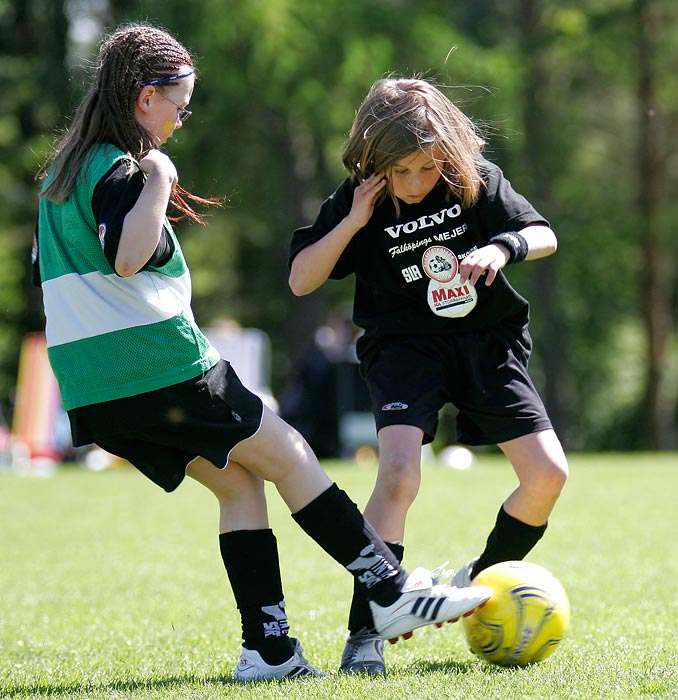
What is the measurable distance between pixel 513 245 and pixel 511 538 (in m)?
1.05

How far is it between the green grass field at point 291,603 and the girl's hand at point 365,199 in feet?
4.80

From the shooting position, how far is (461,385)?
4.00 metres

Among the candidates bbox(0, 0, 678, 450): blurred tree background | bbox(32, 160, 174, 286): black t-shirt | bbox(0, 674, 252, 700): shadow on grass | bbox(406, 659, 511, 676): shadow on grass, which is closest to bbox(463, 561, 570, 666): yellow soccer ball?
A: bbox(406, 659, 511, 676): shadow on grass

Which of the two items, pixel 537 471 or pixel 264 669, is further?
pixel 537 471

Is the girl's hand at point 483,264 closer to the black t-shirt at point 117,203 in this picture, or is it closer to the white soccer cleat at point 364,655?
the black t-shirt at point 117,203

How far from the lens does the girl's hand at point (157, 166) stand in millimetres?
3254

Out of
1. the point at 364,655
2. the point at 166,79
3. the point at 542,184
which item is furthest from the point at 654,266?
the point at 166,79

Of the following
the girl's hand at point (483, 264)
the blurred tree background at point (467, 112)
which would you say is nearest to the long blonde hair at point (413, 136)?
the girl's hand at point (483, 264)

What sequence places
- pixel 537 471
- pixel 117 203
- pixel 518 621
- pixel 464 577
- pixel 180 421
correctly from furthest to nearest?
pixel 464 577 → pixel 537 471 → pixel 518 621 → pixel 180 421 → pixel 117 203

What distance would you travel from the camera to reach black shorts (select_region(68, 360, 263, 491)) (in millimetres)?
3342

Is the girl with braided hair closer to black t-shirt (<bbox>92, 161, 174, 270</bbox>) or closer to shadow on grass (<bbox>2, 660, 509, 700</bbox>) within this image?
black t-shirt (<bbox>92, 161, 174, 270</bbox>)

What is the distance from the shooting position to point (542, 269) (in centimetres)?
2586

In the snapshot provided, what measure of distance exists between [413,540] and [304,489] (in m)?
3.83

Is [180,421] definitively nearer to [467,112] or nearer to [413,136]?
[413,136]
